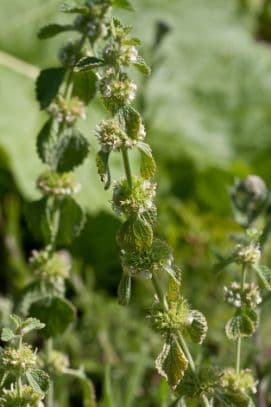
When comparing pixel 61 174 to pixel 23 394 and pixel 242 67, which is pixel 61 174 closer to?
pixel 23 394

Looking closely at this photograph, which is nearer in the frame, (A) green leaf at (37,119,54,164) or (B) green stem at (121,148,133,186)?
(B) green stem at (121,148,133,186)

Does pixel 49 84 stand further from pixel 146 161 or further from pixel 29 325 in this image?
pixel 29 325

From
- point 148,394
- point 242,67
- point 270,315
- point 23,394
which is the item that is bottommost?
point 23,394

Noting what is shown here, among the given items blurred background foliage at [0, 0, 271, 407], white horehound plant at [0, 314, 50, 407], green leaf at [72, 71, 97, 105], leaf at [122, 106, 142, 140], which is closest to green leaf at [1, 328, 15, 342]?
white horehound plant at [0, 314, 50, 407]

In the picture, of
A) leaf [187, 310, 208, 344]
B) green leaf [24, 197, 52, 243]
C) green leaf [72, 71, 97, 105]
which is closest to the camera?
leaf [187, 310, 208, 344]

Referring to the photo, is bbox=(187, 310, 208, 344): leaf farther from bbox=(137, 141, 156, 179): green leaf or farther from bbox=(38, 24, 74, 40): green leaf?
bbox=(38, 24, 74, 40): green leaf

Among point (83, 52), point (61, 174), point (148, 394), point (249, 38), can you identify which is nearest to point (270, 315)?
point (148, 394)

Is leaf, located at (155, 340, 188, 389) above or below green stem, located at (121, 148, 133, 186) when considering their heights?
below

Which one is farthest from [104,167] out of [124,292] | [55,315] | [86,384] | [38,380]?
[86,384]
